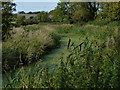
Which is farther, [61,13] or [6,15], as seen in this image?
[61,13]

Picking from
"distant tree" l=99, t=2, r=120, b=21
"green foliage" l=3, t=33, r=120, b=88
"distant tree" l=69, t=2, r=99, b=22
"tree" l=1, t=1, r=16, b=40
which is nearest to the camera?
"green foliage" l=3, t=33, r=120, b=88

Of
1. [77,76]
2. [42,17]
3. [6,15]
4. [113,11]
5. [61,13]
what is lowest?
[77,76]

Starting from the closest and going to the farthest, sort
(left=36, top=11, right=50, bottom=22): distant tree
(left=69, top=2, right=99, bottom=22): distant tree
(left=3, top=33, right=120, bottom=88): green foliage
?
(left=3, top=33, right=120, bottom=88): green foliage < (left=69, top=2, right=99, bottom=22): distant tree < (left=36, top=11, right=50, bottom=22): distant tree

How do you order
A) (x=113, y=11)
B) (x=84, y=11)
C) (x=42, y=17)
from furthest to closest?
(x=42, y=17), (x=84, y=11), (x=113, y=11)

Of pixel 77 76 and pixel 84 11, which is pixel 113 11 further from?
pixel 77 76

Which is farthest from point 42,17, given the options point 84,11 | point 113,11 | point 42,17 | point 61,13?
point 113,11

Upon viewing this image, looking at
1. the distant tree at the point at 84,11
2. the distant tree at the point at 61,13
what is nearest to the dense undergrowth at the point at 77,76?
the distant tree at the point at 84,11

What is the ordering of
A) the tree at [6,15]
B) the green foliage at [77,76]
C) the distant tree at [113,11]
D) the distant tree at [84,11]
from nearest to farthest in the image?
1. the green foliage at [77,76]
2. the tree at [6,15]
3. the distant tree at [113,11]
4. the distant tree at [84,11]

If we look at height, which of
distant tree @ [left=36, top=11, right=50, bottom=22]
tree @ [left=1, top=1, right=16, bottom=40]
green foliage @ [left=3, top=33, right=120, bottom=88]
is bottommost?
green foliage @ [left=3, top=33, right=120, bottom=88]

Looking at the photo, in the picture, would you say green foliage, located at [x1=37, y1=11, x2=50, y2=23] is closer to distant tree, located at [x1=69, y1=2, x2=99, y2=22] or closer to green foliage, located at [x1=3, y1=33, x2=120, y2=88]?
distant tree, located at [x1=69, y1=2, x2=99, y2=22]

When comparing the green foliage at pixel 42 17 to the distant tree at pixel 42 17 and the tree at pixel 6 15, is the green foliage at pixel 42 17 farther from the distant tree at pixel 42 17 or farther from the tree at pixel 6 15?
the tree at pixel 6 15

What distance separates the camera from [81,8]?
2675cm

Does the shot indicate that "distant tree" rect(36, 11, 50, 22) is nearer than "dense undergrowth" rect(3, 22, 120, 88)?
No

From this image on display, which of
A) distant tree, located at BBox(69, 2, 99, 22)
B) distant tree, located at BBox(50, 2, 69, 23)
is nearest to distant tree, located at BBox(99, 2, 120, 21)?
distant tree, located at BBox(69, 2, 99, 22)
